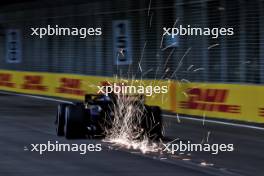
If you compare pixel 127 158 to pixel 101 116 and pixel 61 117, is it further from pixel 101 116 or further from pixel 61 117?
pixel 61 117

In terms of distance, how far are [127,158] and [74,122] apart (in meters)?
2.26

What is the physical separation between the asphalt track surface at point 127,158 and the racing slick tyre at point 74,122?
8.6 inches

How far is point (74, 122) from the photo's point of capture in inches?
529

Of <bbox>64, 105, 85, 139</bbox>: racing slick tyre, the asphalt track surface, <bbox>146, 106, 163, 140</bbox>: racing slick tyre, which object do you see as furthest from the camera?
<bbox>146, 106, 163, 140</bbox>: racing slick tyre

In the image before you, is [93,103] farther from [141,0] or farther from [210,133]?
[141,0]

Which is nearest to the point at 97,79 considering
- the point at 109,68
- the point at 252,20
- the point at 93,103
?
the point at 109,68

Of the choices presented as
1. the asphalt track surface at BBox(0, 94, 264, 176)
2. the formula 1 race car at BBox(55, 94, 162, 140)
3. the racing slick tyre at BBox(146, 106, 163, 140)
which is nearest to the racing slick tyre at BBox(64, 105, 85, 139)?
the formula 1 race car at BBox(55, 94, 162, 140)

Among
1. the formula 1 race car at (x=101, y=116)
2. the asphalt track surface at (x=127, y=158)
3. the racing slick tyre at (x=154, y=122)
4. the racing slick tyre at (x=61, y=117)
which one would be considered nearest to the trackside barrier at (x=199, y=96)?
the asphalt track surface at (x=127, y=158)

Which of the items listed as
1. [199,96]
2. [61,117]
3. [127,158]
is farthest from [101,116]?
[199,96]

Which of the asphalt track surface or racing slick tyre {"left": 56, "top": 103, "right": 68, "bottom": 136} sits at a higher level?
racing slick tyre {"left": 56, "top": 103, "right": 68, "bottom": 136}

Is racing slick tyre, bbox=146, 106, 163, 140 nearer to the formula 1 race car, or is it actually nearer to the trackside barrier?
the formula 1 race car

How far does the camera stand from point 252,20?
2048 cm

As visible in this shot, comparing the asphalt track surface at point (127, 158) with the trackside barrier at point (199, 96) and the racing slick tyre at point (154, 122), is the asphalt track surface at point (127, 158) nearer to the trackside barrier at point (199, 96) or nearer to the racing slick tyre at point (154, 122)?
the racing slick tyre at point (154, 122)

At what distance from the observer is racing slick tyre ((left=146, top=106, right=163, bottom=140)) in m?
13.6
